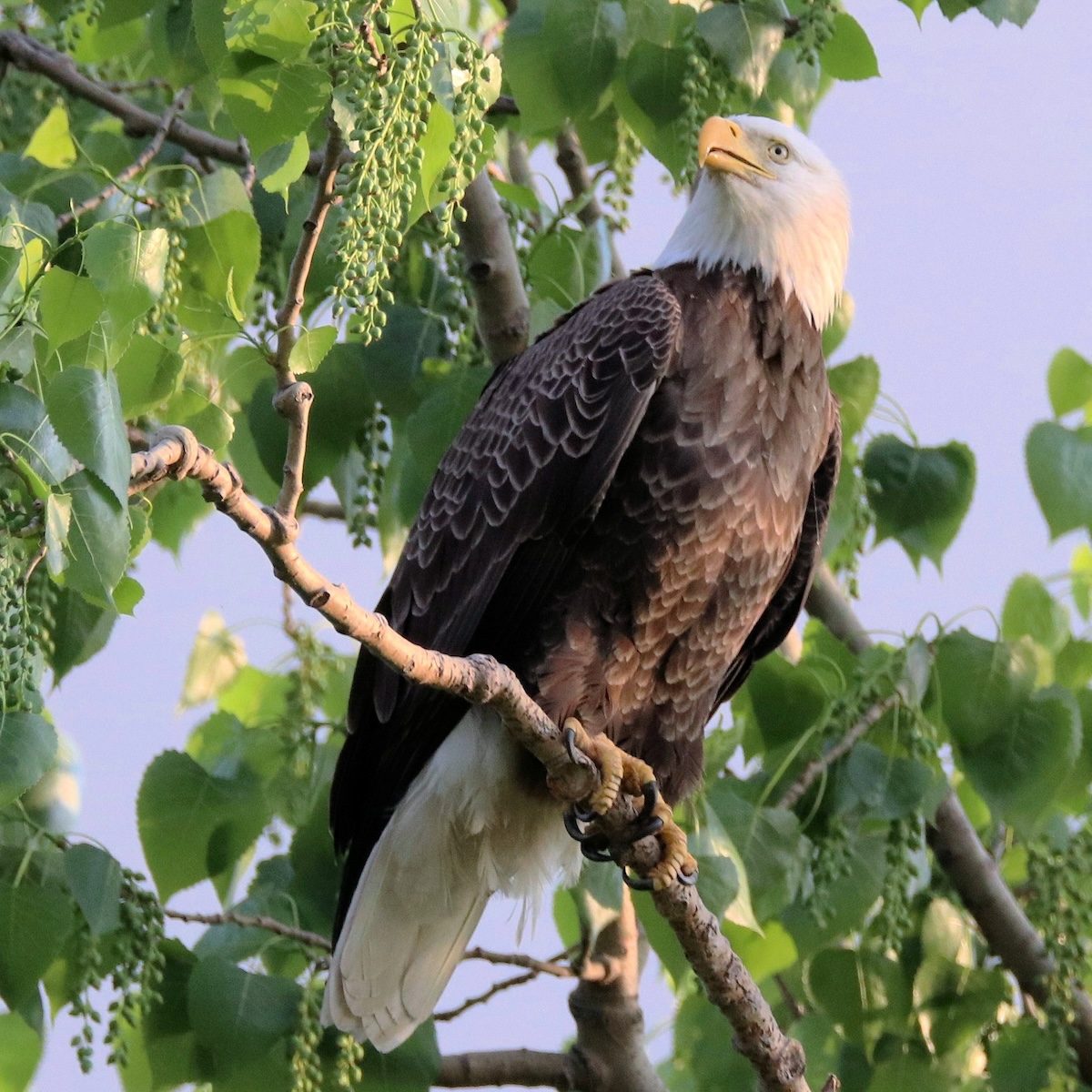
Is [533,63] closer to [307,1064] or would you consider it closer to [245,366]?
[245,366]

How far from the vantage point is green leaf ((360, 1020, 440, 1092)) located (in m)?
3.23

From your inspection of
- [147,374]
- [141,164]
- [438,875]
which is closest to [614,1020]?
[438,875]

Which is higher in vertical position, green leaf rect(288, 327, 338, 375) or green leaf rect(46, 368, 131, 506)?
green leaf rect(288, 327, 338, 375)

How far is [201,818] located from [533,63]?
5.22 feet

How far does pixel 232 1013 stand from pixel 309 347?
57.3 inches

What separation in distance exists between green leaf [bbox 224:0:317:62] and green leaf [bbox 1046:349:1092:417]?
6.92 ft

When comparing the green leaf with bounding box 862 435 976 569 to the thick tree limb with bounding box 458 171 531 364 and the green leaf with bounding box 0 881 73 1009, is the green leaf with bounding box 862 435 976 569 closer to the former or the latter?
the thick tree limb with bounding box 458 171 531 364

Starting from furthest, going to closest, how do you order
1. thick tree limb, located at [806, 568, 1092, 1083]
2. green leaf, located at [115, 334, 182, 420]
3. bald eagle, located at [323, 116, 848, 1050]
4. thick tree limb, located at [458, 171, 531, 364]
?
thick tree limb, located at [806, 568, 1092, 1083] → thick tree limb, located at [458, 171, 531, 364] → bald eagle, located at [323, 116, 848, 1050] → green leaf, located at [115, 334, 182, 420]

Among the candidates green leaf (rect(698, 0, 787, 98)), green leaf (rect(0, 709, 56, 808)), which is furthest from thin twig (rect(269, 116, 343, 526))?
green leaf (rect(698, 0, 787, 98))

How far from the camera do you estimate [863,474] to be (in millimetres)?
3758

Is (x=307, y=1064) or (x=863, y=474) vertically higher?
(x=863, y=474)

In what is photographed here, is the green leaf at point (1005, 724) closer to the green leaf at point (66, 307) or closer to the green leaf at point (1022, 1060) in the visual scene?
the green leaf at point (1022, 1060)

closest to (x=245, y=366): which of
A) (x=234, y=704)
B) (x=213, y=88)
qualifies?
(x=213, y=88)

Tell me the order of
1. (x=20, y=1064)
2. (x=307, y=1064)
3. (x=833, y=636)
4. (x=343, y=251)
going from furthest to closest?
1. (x=833, y=636)
2. (x=307, y=1064)
3. (x=20, y=1064)
4. (x=343, y=251)
